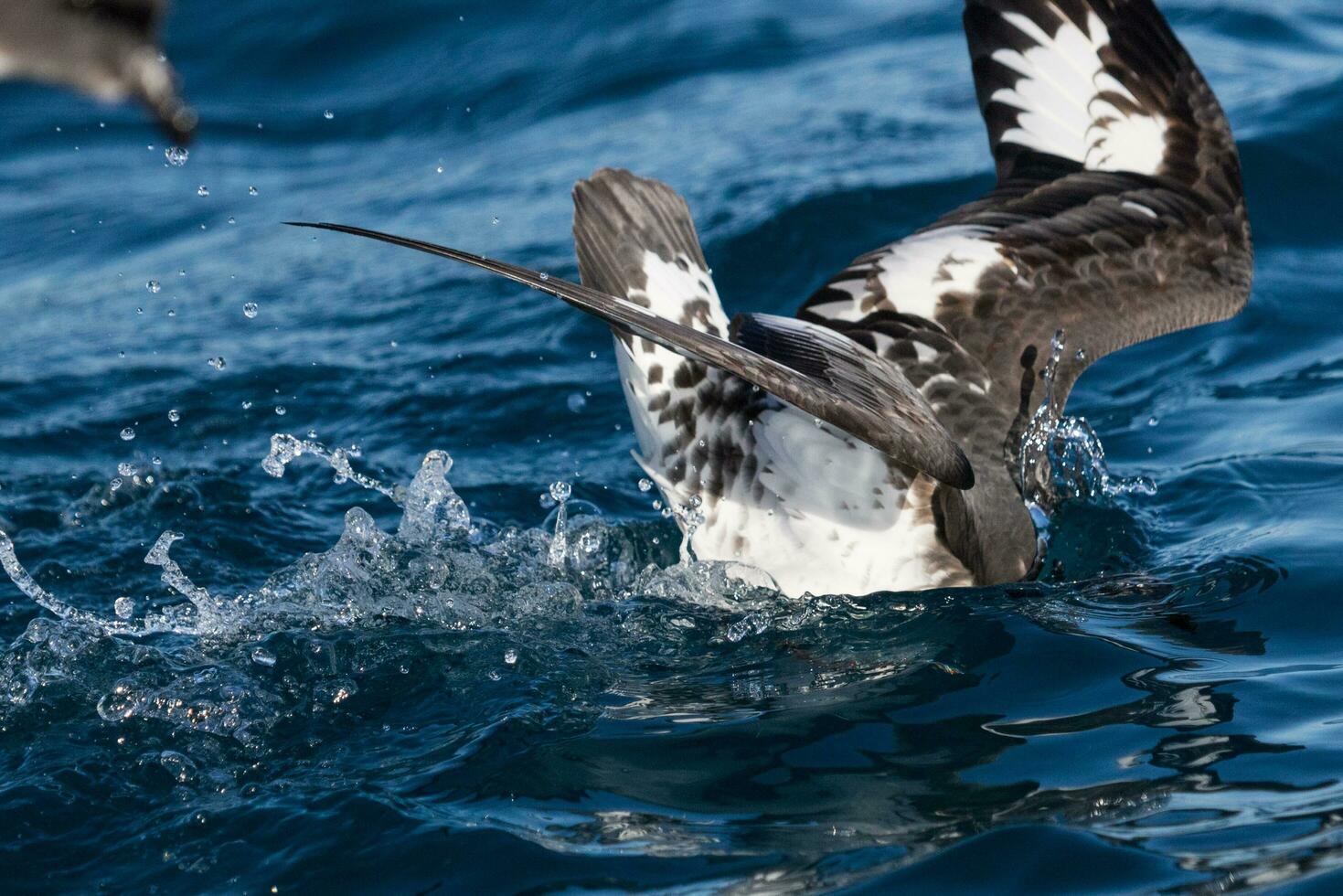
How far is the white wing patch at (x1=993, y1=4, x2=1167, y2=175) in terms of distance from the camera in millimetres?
5188

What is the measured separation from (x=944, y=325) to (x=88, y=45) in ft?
11.8

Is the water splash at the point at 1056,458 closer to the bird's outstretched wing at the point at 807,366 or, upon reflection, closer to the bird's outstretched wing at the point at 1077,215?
the bird's outstretched wing at the point at 1077,215

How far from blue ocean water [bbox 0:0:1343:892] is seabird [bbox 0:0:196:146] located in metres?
1.97

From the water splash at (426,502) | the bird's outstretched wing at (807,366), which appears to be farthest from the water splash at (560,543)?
the bird's outstretched wing at (807,366)

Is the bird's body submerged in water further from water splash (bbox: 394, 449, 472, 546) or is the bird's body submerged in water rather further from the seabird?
the seabird

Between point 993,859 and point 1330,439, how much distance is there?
294 centimetres

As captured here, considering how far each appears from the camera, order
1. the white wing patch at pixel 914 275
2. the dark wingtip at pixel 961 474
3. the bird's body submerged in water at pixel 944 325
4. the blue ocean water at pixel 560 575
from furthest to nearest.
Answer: the white wing patch at pixel 914 275 → the bird's body submerged in water at pixel 944 325 → the dark wingtip at pixel 961 474 → the blue ocean water at pixel 560 575

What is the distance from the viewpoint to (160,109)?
128 centimetres

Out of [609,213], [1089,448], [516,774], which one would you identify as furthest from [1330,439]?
[516,774]

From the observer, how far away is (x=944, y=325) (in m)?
4.54

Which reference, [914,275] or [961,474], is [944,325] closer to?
[914,275]

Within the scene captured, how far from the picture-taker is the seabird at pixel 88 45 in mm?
1101

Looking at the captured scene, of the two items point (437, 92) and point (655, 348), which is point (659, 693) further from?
point (437, 92)

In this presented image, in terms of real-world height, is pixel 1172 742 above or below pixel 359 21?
below
